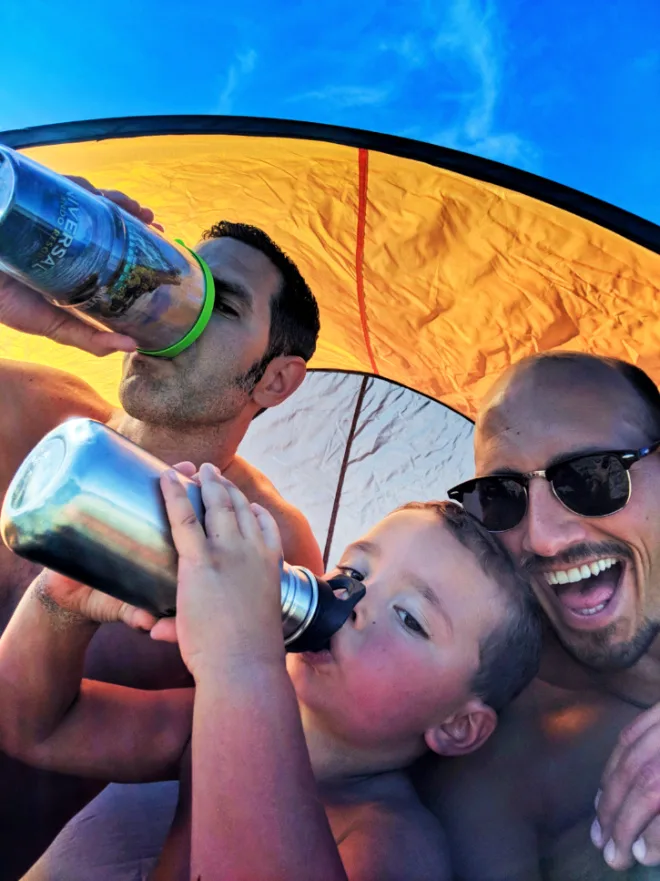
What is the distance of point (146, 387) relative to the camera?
158cm

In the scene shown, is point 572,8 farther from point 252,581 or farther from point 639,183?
point 252,581

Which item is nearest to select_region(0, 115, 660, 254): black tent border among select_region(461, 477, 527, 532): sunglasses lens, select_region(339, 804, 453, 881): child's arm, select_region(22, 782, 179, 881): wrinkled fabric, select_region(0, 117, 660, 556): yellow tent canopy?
select_region(0, 117, 660, 556): yellow tent canopy

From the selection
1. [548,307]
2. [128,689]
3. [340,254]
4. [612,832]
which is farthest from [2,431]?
[612,832]

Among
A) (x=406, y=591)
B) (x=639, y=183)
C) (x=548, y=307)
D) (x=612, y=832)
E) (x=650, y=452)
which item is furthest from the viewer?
(x=548, y=307)

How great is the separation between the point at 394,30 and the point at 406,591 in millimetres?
1111

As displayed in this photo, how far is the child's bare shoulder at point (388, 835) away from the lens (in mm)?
930

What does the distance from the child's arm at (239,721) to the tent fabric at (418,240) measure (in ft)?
3.53

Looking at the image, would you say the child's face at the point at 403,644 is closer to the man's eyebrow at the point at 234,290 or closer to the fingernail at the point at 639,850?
the fingernail at the point at 639,850

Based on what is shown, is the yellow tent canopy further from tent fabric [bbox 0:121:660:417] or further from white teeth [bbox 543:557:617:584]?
white teeth [bbox 543:557:617:584]

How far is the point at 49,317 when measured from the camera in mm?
1463

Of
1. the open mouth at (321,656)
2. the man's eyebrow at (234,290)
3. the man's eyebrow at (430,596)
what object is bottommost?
the open mouth at (321,656)

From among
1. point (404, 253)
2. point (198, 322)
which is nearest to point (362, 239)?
point (404, 253)

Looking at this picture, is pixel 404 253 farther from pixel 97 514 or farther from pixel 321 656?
pixel 97 514

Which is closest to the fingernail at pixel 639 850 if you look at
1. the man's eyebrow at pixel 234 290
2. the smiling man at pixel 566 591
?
the smiling man at pixel 566 591
